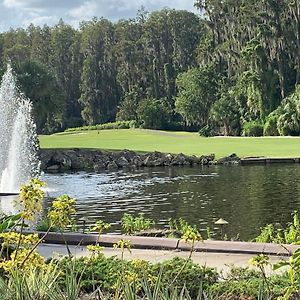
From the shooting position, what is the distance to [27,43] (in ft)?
381

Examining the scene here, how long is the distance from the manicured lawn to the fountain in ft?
24.5

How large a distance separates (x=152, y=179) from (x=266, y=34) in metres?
39.3

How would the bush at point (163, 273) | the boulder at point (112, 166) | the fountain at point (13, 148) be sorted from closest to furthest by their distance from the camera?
the bush at point (163, 273)
the fountain at point (13, 148)
the boulder at point (112, 166)

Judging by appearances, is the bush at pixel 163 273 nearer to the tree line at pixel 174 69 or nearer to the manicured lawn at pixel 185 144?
the manicured lawn at pixel 185 144

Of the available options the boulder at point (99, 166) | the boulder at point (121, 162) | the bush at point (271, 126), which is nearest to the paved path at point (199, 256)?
the boulder at point (99, 166)

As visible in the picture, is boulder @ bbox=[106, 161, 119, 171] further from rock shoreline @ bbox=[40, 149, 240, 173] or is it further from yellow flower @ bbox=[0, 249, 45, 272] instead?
yellow flower @ bbox=[0, 249, 45, 272]

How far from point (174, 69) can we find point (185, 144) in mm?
38638

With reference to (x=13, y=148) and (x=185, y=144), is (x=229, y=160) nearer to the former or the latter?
(x=185, y=144)

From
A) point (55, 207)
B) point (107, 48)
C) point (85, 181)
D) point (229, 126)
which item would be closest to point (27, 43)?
point (107, 48)

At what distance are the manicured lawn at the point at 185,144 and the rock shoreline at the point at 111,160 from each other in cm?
217

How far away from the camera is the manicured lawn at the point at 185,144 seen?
161ft

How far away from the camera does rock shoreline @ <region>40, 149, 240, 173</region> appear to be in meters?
46.8

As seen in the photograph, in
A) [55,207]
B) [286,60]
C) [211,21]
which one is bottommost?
[55,207]

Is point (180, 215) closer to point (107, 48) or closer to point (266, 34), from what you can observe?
point (266, 34)
